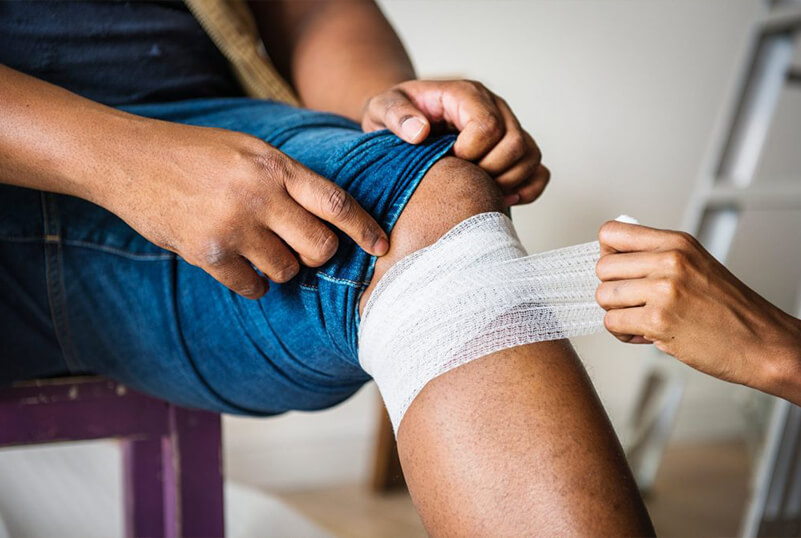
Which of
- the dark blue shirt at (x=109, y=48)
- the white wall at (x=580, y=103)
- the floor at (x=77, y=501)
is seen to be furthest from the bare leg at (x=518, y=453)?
the white wall at (x=580, y=103)

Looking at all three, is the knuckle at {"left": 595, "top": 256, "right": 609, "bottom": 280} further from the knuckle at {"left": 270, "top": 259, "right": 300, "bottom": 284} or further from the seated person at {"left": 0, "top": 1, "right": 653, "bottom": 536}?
the knuckle at {"left": 270, "top": 259, "right": 300, "bottom": 284}

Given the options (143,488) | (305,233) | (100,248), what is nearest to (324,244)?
(305,233)

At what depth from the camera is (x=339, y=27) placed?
83 centimetres

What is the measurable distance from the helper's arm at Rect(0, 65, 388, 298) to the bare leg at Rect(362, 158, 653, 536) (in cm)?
12

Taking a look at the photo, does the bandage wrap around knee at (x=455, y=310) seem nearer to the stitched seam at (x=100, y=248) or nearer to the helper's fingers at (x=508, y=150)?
the helper's fingers at (x=508, y=150)

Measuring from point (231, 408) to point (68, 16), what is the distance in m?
0.38

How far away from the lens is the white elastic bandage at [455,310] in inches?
17.6

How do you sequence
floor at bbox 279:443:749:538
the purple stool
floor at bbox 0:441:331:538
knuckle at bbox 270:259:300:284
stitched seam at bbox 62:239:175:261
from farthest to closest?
floor at bbox 279:443:749:538 < floor at bbox 0:441:331:538 < the purple stool < stitched seam at bbox 62:239:175:261 < knuckle at bbox 270:259:300:284

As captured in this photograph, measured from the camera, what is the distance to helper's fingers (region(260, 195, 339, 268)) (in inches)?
19.0

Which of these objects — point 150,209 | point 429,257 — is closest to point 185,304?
point 150,209

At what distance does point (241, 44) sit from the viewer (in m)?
0.78

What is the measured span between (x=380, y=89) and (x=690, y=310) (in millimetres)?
378

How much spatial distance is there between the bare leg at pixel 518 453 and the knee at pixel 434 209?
0.09 metres

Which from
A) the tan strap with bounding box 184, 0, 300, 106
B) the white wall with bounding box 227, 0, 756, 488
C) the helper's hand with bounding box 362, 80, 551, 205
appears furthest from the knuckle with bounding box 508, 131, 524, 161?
the white wall with bounding box 227, 0, 756, 488
